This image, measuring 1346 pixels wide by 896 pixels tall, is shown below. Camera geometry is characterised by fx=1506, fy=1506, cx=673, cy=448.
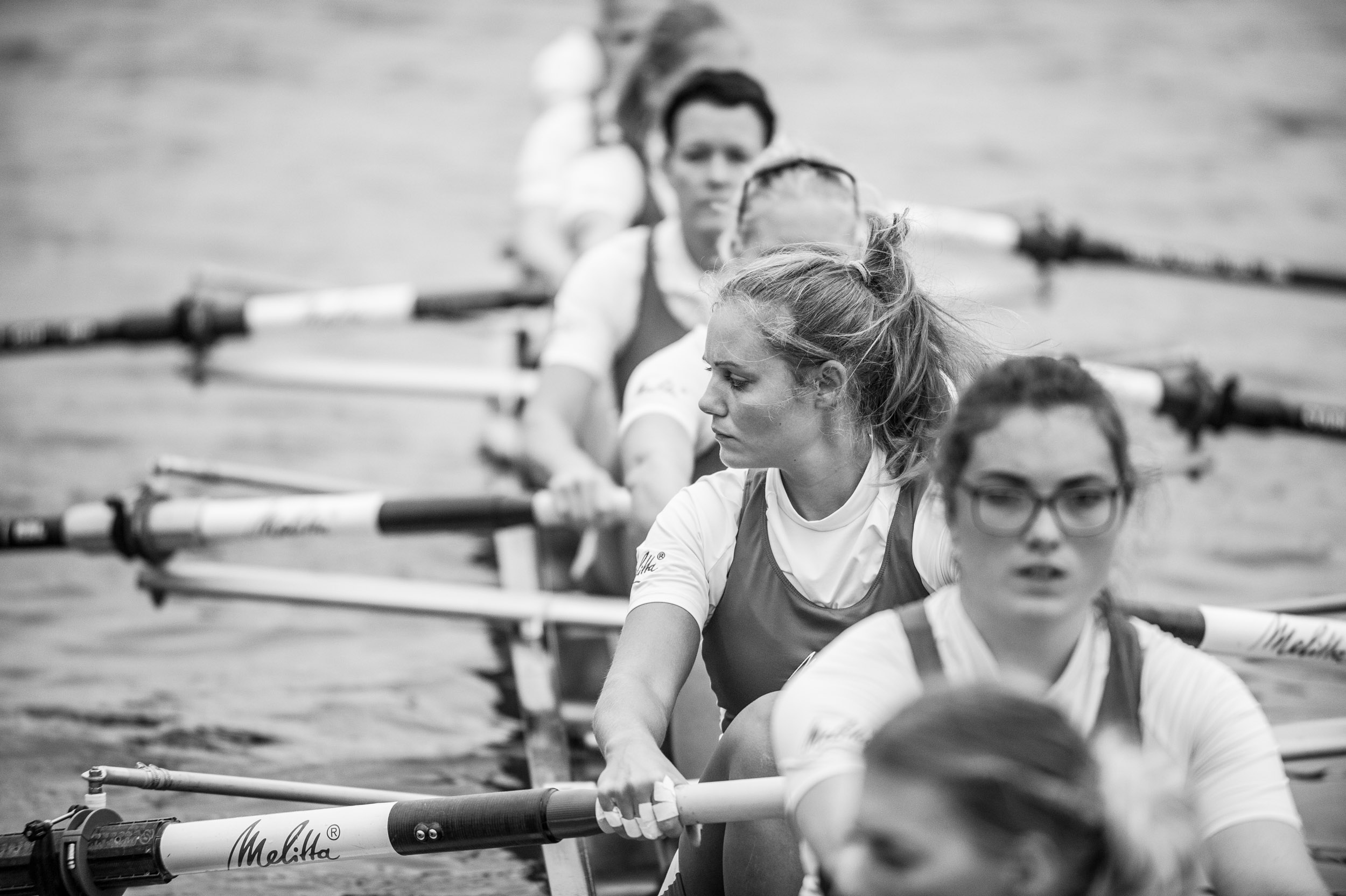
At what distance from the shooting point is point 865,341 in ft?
6.25

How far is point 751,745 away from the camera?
174 cm

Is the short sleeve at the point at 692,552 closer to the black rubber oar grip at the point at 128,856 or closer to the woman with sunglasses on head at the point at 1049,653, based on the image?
the woman with sunglasses on head at the point at 1049,653

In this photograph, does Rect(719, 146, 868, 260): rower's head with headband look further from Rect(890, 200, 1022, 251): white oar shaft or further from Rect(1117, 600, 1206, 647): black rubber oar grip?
Rect(890, 200, 1022, 251): white oar shaft

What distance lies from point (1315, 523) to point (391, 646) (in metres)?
2.44

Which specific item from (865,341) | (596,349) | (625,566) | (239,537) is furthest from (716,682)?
(239,537)

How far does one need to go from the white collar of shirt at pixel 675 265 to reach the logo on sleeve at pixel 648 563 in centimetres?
116

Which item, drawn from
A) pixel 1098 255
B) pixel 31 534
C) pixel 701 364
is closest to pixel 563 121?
pixel 1098 255

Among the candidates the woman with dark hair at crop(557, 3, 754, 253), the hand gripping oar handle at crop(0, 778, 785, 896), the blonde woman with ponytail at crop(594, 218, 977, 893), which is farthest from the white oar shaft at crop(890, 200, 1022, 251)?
the hand gripping oar handle at crop(0, 778, 785, 896)

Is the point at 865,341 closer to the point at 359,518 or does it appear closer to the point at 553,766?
the point at 553,766

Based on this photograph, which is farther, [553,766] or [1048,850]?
[553,766]

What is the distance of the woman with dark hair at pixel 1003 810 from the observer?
41.7 inches

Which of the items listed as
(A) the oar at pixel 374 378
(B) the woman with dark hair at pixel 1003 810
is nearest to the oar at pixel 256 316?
(A) the oar at pixel 374 378

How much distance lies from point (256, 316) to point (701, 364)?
2.33m

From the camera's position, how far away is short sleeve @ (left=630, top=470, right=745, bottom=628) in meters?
1.84
